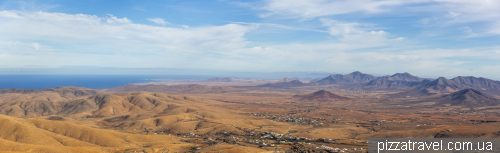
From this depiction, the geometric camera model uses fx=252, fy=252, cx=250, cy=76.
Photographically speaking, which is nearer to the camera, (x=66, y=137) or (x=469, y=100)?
(x=66, y=137)

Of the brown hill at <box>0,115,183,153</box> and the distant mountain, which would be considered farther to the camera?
the distant mountain

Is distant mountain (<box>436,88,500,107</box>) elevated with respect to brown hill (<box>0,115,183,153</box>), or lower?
lower

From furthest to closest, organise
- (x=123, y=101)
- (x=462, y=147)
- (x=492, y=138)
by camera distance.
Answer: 1. (x=123, y=101)
2. (x=492, y=138)
3. (x=462, y=147)

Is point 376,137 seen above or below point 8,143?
below

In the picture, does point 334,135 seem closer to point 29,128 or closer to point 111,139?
point 111,139

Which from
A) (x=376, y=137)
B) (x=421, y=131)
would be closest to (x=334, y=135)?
(x=376, y=137)

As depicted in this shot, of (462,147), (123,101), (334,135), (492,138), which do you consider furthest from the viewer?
(123,101)

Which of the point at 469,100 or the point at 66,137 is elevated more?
the point at 66,137

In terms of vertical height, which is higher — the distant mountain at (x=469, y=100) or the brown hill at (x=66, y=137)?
the brown hill at (x=66, y=137)
